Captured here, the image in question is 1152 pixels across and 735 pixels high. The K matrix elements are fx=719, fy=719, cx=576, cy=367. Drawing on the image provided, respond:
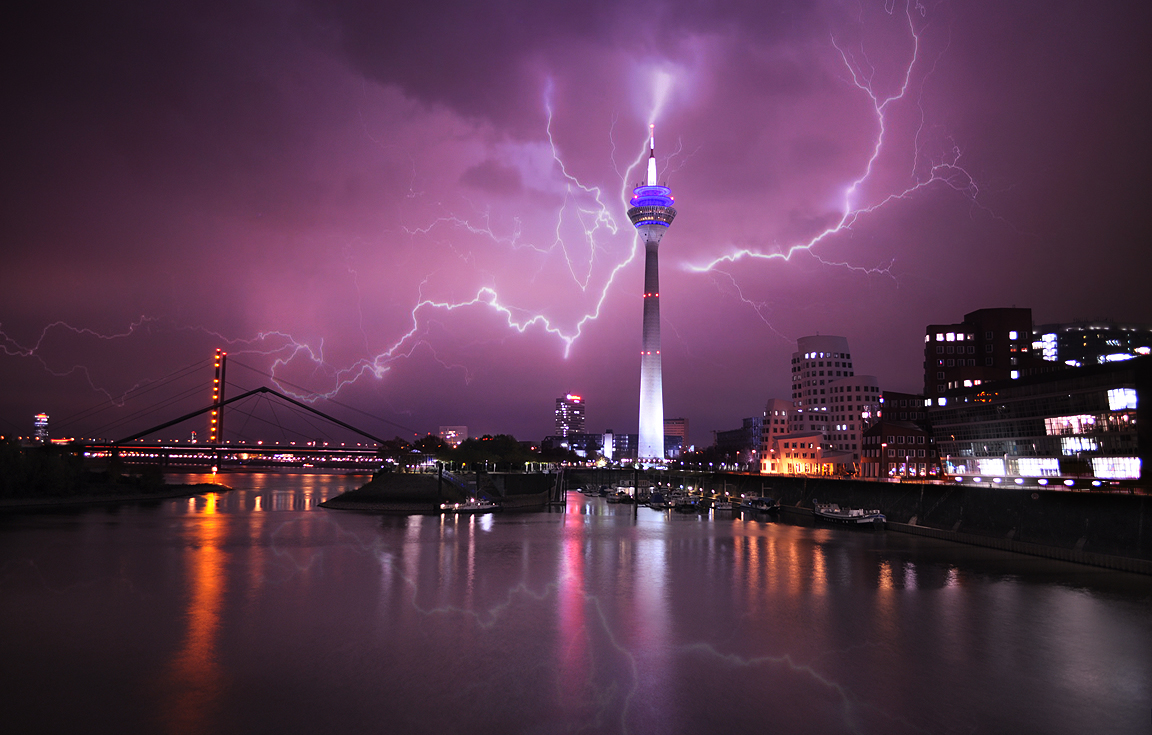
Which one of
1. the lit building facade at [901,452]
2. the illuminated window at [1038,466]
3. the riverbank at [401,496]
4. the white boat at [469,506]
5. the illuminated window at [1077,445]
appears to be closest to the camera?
the illuminated window at [1077,445]

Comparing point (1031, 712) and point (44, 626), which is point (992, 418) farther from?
point (44, 626)

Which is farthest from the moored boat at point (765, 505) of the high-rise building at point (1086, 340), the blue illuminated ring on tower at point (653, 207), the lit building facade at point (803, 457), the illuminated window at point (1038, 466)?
the blue illuminated ring on tower at point (653, 207)

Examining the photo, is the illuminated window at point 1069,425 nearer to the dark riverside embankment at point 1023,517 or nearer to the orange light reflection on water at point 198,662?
the dark riverside embankment at point 1023,517

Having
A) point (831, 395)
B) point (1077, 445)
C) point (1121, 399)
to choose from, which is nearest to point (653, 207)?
point (831, 395)

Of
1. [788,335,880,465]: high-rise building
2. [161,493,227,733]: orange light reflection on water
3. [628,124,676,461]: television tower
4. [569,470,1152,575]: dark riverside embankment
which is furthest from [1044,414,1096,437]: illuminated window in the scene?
[628,124,676,461]: television tower

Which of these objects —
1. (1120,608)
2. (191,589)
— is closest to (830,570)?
(1120,608)

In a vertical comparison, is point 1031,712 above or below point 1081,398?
below
